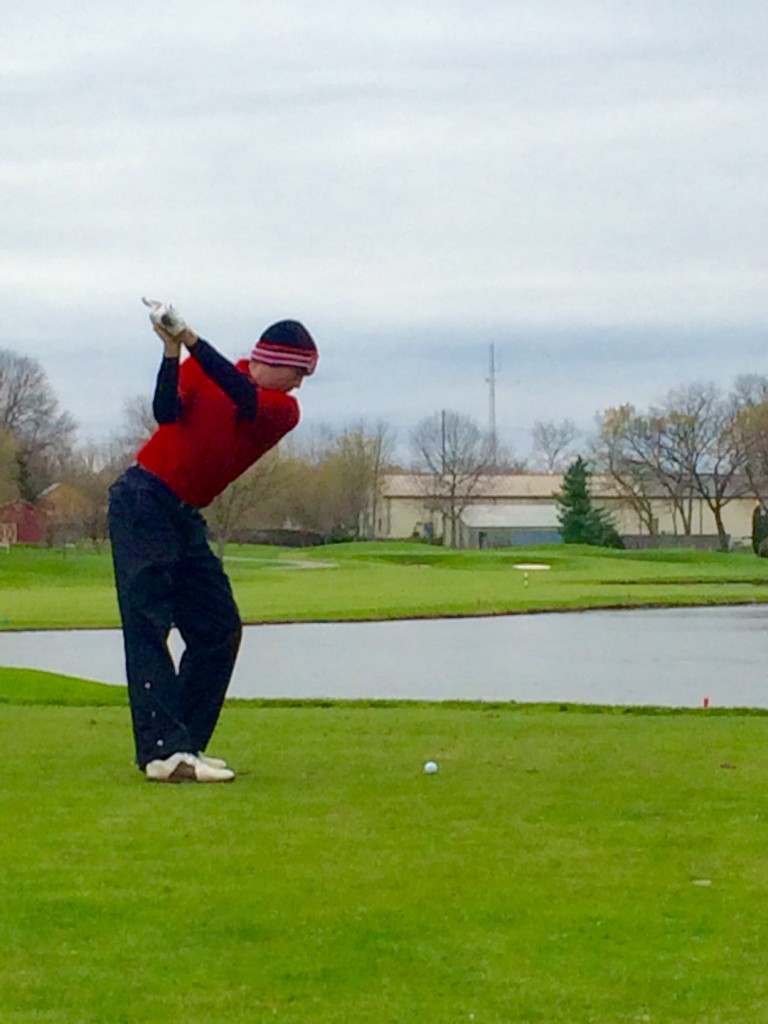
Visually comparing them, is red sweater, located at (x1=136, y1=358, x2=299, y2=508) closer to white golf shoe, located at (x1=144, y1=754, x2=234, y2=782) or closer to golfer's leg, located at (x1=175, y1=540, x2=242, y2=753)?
golfer's leg, located at (x1=175, y1=540, x2=242, y2=753)

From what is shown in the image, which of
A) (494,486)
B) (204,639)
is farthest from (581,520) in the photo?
(204,639)

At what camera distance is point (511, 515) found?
13162cm

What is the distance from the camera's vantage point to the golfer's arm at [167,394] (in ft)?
28.0

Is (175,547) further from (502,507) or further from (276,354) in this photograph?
(502,507)

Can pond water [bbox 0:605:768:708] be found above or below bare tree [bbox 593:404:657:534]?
below

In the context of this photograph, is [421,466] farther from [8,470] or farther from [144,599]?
[144,599]

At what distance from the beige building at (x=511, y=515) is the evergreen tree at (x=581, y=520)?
36.5ft

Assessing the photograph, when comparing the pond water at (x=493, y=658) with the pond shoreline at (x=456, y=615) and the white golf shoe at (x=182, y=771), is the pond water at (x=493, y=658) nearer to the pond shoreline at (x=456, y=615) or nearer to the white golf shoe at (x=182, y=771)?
the pond shoreline at (x=456, y=615)

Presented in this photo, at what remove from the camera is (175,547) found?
898cm

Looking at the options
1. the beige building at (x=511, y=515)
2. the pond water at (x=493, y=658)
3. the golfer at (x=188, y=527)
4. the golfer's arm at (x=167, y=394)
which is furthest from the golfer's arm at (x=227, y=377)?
the beige building at (x=511, y=515)

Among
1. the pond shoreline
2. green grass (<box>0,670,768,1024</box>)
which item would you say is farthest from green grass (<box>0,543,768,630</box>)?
green grass (<box>0,670,768,1024</box>)

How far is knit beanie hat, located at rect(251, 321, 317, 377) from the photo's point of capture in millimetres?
8914

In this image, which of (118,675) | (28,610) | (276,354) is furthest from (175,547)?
(28,610)

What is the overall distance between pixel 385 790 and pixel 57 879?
7.91 feet
